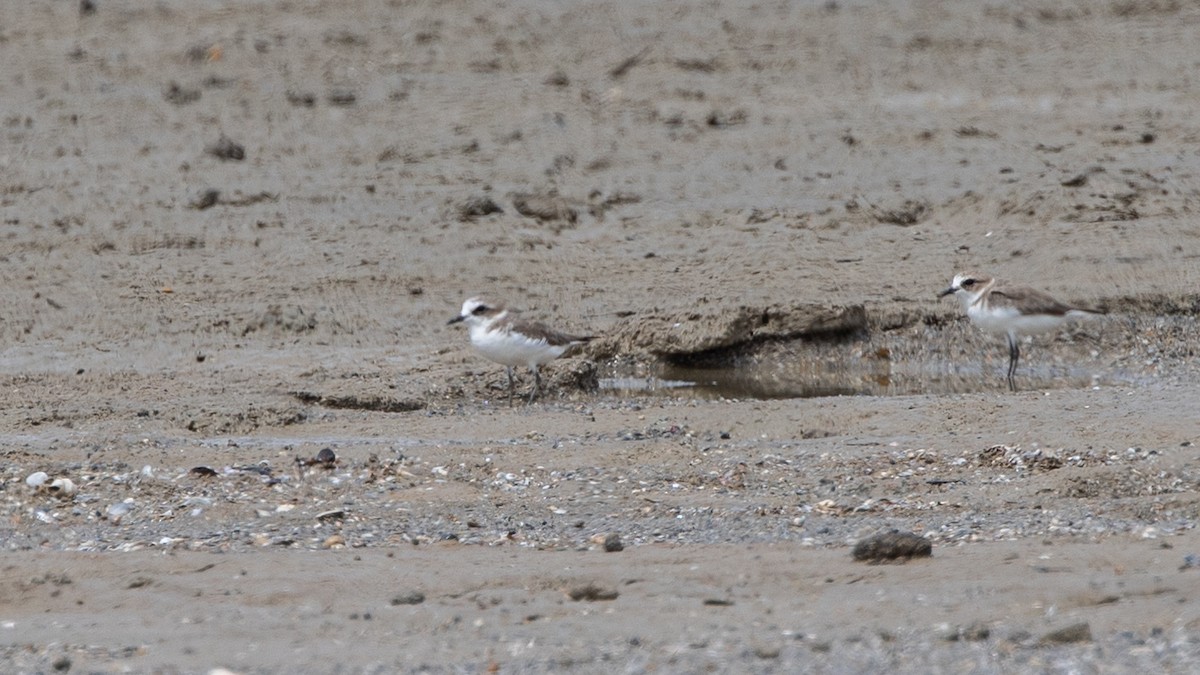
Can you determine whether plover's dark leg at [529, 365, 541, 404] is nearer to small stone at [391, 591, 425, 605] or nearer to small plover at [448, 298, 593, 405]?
small plover at [448, 298, 593, 405]

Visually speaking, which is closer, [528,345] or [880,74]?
[528,345]

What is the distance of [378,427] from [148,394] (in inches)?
60.5

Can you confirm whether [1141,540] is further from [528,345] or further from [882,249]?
[882,249]

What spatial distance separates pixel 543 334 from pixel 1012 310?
2855mm

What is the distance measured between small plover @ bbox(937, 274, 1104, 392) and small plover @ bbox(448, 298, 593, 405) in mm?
2416

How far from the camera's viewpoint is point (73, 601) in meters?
6.93

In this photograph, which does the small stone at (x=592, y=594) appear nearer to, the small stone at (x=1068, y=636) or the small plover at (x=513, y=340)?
the small stone at (x=1068, y=636)

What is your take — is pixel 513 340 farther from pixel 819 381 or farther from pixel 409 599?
pixel 409 599

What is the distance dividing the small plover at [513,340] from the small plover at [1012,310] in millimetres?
2416

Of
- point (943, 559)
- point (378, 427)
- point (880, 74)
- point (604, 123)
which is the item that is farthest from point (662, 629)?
point (880, 74)

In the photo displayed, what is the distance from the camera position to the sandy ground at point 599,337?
676cm

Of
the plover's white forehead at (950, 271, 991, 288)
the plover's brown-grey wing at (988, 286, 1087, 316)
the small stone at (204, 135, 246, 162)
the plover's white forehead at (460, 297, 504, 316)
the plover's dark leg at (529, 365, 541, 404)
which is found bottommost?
the plover's dark leg at (529, 365, 541, 404)

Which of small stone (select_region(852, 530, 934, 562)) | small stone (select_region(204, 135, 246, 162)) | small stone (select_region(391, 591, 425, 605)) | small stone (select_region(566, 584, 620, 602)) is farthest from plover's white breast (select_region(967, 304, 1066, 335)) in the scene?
small stone (select_region(204, 135, 246, 162))

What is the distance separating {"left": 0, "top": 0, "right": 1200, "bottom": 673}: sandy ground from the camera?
266 inches
